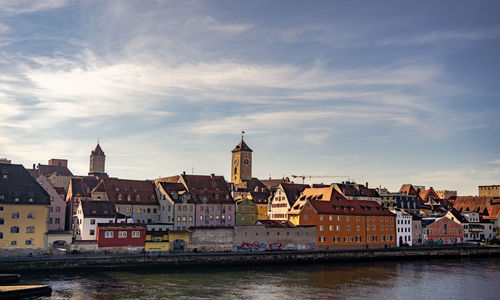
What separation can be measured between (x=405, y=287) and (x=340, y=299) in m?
15.1

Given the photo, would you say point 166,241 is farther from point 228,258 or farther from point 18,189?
point 18,189

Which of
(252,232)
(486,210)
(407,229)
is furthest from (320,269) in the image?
(486,210)

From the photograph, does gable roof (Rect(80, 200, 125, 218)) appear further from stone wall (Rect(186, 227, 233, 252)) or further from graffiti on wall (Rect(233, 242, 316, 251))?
graffiti on wall (Rect(233, 242, 316, 251))

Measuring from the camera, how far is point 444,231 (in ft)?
410

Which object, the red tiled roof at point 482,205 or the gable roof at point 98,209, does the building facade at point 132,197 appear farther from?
the red tiled roof at point 482,205

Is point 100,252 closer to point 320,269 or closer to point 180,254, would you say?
point 180,254

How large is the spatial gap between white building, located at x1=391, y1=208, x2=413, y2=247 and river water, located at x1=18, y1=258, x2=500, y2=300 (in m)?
28.0

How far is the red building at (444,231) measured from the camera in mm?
122812

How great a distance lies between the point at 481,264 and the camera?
9794 cm

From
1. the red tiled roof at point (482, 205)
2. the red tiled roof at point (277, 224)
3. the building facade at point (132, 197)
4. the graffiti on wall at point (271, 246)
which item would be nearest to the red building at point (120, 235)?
the building facade at point (132, 197)

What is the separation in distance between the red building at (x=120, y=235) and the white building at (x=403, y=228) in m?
60.8

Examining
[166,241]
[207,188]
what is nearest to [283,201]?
[207,188]

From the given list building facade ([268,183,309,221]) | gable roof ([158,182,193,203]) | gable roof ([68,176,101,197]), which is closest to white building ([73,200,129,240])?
gable roof ([158,182,193,203])

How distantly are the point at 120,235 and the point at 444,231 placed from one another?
80.8m
